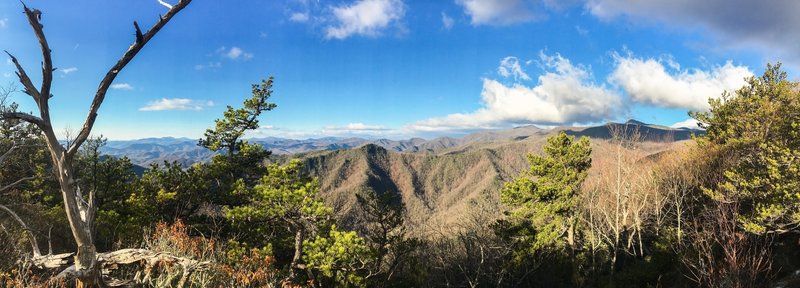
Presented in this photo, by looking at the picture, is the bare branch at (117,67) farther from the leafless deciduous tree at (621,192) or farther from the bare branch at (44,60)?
the leafless deciduous tree at (621,192)

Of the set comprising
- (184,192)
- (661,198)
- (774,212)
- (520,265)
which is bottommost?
(520,265)

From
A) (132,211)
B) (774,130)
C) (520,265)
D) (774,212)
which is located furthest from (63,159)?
(774,130)

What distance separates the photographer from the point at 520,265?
26641mm

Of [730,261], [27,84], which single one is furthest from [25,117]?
[730,261]

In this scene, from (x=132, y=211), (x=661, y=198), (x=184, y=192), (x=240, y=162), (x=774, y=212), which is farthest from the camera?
(x=661, y=198)

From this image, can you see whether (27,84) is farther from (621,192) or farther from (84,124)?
(621,192)

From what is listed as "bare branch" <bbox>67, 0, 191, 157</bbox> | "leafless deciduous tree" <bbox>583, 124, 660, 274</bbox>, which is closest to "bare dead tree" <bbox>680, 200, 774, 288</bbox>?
"leafless deciduous tree" <bbox>583, 124, 660, 274</bbox>

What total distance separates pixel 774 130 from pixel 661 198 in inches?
363

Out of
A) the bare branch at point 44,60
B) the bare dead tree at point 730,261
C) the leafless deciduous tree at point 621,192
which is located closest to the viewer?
the bare branch at point 44,60

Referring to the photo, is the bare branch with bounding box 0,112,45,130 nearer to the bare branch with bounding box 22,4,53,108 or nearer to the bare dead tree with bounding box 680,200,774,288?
the bare branch with bounding box 22,4,53,108

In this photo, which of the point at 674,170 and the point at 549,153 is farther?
the point at 674,170

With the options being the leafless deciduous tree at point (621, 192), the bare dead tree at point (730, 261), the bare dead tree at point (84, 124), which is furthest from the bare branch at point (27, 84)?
the leafless deciduous tree at point (621, 192)

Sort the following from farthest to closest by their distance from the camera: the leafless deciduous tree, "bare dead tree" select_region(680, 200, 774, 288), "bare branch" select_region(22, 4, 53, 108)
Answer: the leafless deciduous tree
"bare dead tree" select_region(680, 200, 774, 288)
"bare branch" select_region(22, 4, 53, 108)

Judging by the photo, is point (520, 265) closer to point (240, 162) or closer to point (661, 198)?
point (661, 198)
